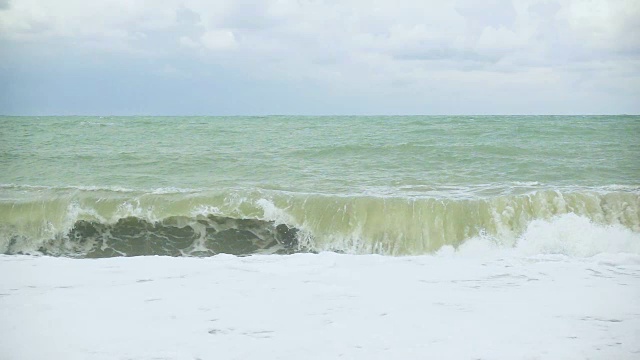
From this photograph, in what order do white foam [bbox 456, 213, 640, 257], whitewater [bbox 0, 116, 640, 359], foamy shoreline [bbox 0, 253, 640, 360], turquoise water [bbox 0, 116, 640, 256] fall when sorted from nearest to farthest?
foamy shoreline [bbox 0, 253, 640, 360]
whitewater [bbox 0, 116, 640, 359]
white foam [bbox 456, 213, 640, 257]
turquoise water [bbox 0, 116, 640, 256]

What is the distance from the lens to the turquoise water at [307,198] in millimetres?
7715

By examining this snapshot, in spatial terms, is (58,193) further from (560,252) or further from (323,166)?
(560,252)

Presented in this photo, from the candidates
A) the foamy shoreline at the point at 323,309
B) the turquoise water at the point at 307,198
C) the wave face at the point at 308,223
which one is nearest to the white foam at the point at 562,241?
the wave face at the point at 308,223

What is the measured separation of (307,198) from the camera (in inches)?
332

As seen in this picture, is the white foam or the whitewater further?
the white foam

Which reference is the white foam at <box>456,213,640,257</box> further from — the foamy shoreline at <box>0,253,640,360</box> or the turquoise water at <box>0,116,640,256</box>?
the foamy shoreline at <box>0,253,640,360</box>

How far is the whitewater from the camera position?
3.81m

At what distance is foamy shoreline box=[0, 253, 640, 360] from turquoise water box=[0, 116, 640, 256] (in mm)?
1612

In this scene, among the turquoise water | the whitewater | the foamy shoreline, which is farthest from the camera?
the turquoise water

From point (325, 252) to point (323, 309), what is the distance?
2573mm

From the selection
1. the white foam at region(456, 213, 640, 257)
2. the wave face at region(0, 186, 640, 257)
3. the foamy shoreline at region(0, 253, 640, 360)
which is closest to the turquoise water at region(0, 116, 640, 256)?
the wave face at region(0, 186, 640, 257)

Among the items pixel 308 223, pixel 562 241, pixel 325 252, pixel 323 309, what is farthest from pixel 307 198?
pixel 323 309

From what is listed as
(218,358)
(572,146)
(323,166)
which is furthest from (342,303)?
(572,146)

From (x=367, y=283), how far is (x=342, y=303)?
0.71 meters
